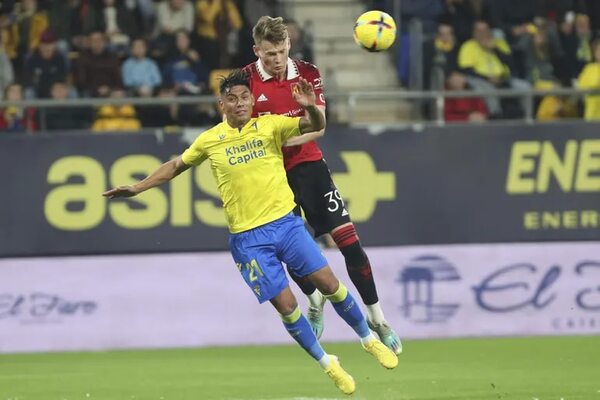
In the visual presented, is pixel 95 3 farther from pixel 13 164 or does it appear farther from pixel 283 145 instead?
pixel 283 145

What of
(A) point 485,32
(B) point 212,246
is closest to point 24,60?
(B) point 212,246

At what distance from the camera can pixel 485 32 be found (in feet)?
56.3

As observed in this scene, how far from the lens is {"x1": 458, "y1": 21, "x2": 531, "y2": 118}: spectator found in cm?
1688

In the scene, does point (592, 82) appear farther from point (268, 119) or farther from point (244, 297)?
point (268, 119)

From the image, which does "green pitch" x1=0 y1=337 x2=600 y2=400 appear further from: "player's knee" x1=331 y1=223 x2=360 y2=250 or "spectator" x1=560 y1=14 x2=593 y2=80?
"spectator" x1=560 y1=14 x2=593 y2=80

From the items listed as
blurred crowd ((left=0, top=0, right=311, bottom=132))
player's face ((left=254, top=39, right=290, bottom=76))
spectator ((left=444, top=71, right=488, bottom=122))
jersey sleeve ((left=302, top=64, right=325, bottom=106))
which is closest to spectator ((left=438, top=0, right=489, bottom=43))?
spectator ((left=444, top=71, right=488, bottom=122))

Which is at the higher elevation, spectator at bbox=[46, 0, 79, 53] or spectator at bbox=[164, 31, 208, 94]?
spectator at bbox=[46, 0, 79, 53]

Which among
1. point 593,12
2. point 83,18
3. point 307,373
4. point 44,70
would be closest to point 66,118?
point 44,70

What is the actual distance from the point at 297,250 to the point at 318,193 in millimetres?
955

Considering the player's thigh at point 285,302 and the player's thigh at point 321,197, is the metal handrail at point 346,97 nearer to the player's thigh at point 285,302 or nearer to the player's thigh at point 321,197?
the player's thigh at point 321,197

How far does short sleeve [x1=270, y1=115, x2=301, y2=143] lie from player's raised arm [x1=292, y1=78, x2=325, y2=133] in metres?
0.10

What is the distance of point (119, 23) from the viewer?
17484mm

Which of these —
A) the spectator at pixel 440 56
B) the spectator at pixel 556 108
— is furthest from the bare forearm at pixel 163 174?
the spectator at pixel 556 108

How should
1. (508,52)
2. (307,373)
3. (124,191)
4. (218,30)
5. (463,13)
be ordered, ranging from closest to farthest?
(124,191) → (307,373) → (508,52) → (218,30) → (463,13)
